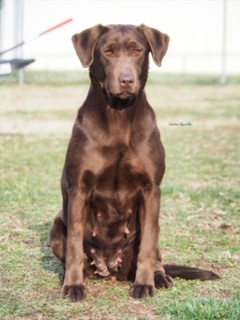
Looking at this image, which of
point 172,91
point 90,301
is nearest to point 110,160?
point 90,301

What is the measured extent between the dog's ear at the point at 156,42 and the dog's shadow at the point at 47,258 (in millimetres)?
1497

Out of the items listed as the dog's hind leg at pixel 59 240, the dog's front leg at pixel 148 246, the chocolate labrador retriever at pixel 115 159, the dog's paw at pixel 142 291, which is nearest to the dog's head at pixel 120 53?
the chocolate labrador retriever at pixel 115 159

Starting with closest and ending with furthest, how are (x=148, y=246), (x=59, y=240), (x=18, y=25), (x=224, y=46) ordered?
(x=148, y=246) → (x=59, y=240) → (x=18, y=25) → (x=224, y=46)

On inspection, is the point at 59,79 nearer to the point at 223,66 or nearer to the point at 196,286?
the point at 223,66

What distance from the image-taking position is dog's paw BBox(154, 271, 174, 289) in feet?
14.5

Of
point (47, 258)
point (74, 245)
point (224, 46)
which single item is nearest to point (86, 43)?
point (74, 245)

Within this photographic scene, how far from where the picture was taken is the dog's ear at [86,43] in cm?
430

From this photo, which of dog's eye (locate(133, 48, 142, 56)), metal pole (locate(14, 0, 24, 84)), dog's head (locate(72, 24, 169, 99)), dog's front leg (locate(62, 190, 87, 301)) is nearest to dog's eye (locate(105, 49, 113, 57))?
dog's head (locate(72, 24, 169, 99))

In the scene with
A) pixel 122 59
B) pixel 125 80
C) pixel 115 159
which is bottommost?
pixel 115 159

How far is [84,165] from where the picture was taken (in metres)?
4.20

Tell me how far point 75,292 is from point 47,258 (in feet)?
3.27

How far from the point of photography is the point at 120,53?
14.0ft

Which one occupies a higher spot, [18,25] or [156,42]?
[18,25]

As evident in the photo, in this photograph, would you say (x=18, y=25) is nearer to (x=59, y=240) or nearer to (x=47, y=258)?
(x=47, y=258)
